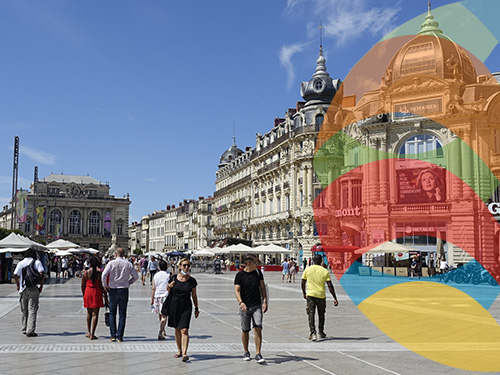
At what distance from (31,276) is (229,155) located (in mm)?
88348

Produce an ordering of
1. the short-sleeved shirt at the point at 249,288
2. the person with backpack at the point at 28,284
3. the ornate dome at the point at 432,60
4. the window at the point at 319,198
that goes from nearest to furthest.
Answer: the short-sleeved shirt at the point at 249,288
the person with backpack at the point at 28,284
the ornate dome at the point at 432,60
the window at the point at 319,198

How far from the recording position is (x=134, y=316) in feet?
49.3

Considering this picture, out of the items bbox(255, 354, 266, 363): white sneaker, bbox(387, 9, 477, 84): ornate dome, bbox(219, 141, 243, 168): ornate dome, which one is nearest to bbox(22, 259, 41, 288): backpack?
bbox(255, 354, 266, 363): white sneaker

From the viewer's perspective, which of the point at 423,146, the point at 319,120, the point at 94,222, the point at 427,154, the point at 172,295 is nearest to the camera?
the point at 172,295

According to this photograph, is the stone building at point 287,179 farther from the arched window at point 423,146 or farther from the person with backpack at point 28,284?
the person with backpack at point 28,284

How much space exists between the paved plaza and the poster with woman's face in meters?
33.1

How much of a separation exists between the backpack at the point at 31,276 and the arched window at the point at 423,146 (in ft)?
134

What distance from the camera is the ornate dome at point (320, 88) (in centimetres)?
6341

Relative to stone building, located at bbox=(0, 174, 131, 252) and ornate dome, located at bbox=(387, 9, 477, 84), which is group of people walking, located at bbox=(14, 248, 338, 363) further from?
stone building, located at bbox=(0, 174, 131, 252)

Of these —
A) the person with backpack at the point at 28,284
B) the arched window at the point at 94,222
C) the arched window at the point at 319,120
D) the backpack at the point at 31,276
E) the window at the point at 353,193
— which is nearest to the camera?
the person with backpack at the point at 28,284

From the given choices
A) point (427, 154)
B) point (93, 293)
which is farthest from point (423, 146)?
point (93, 293)

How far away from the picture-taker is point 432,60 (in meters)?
47.9

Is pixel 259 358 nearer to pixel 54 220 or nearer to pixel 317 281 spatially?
pixel 317 281

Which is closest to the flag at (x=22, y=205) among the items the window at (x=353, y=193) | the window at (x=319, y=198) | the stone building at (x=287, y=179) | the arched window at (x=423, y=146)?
the window at (x=353, y=193)
